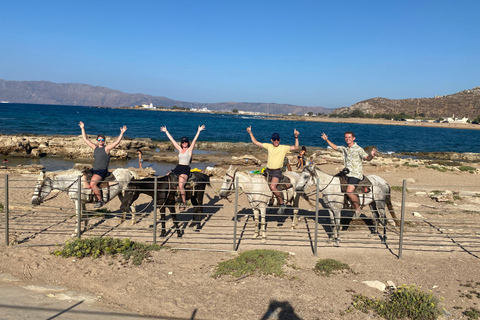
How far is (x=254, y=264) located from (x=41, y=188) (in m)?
6.46

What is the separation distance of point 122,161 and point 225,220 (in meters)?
19.6

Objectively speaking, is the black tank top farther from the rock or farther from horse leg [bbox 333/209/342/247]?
the rock

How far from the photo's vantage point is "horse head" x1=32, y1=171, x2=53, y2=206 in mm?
9688

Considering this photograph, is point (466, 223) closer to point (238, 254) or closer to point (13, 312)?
point (238, 254)

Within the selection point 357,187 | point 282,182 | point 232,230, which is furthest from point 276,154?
point 232,230

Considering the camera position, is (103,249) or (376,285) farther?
(103,249)

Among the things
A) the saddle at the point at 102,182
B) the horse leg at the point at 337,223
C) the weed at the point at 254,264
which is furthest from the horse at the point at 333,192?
the saddle at the point at 102,182

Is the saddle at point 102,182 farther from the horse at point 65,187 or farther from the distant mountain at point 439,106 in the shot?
the distant mountain at point 439,106

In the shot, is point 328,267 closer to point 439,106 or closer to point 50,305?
point 50,305

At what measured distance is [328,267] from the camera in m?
7.63

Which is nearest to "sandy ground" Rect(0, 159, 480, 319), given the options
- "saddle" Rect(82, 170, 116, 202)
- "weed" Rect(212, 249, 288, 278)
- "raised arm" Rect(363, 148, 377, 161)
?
"weed" Rect(212, 249, 288, 278)

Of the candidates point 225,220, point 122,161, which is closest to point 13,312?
point 225,220

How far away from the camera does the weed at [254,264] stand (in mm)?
7391

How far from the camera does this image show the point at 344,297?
6484mm
